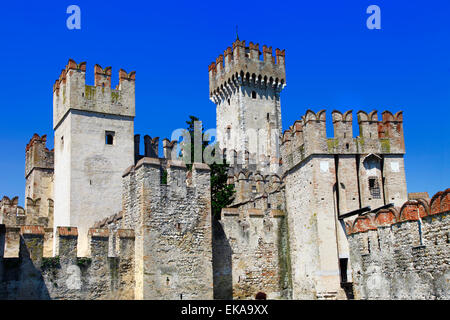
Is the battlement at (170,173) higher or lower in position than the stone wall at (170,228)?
higher

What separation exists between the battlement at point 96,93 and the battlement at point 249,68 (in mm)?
36001

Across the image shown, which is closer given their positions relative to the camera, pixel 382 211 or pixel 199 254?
pixel 382 211

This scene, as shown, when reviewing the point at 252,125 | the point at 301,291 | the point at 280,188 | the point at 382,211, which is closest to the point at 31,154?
the point at 280,188

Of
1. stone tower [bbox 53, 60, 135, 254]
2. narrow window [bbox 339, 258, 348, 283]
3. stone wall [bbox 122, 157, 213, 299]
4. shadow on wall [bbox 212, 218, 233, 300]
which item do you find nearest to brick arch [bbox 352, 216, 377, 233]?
narrow window [bbox 339, 258, 348, 283]

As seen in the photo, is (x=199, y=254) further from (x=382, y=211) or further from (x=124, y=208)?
(x=382, y=211)

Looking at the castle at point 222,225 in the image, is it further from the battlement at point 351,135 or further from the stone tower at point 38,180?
the stone tower at point 38,180

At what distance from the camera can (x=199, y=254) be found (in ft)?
71.8

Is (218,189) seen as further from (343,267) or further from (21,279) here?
(21,279)

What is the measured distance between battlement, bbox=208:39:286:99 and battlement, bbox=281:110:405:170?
42512mm

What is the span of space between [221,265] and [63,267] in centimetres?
639

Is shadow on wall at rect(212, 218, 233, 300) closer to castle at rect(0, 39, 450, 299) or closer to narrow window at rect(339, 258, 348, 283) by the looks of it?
castle at rect(0, 39, 450, 299)

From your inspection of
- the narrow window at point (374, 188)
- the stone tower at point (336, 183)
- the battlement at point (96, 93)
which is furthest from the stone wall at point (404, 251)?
the battlement at point (96, 93)

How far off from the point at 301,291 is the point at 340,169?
17.2 feet

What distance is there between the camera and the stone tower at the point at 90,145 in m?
27.8
